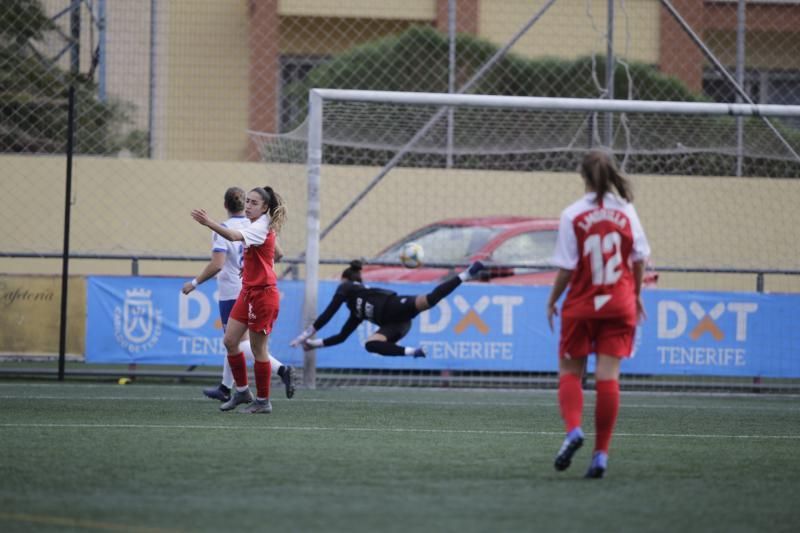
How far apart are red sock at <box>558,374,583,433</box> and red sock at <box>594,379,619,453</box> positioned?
0.10 m

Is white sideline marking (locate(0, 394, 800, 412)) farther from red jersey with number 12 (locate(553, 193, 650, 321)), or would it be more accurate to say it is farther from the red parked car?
red jersey with number 12 (locate(553, 193, 650, 321))

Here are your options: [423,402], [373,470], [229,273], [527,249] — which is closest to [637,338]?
[527,249]

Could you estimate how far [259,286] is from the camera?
34.2 ft

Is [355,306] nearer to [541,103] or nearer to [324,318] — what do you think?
[324,318]

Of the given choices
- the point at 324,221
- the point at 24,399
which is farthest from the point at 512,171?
the point at 24,399

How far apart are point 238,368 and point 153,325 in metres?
3.92

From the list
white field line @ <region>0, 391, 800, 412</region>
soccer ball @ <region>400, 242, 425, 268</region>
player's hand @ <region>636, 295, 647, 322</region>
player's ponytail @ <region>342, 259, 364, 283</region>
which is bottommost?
white field line @ <region>0, 391, 800, 412</region>

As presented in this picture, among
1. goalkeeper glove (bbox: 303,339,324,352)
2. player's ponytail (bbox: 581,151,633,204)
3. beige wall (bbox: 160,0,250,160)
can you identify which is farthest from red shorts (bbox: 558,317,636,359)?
beige wall (bbox: 160,0,250,160)

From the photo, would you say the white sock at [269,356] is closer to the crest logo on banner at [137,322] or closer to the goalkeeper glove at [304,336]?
the goalkeeper glove at [304,336]

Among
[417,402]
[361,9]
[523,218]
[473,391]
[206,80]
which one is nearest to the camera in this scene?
[417,402]

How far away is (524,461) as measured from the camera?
7.75m

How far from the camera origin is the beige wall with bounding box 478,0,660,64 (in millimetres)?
20281

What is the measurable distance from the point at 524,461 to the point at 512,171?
1005cm

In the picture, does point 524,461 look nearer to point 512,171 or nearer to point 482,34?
point 512,171
